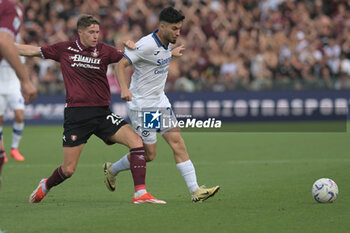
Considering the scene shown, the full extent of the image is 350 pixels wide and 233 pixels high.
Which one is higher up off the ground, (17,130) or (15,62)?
(15,62)

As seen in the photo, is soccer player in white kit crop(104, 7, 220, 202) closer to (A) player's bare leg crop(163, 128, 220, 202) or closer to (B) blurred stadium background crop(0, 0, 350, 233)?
(A) player's bare leg crop(163, 128, 220, 202)

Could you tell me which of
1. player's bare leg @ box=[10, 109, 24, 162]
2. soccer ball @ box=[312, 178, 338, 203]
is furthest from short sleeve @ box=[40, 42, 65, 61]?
player's bare leg @ box=[10, 109, 24, 162]

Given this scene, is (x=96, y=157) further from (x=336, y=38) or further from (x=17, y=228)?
(x=336, y=38)

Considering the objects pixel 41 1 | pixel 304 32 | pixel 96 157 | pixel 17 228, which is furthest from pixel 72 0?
pixel 17 228

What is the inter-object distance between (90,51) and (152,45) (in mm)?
742

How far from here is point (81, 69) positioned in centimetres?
852

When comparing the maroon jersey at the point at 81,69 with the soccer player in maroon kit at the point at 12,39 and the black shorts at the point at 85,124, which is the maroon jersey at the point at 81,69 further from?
the soccer player in maroon kit at the point at 12,39

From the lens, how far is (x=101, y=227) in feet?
22.3

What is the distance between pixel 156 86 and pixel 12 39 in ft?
10.3

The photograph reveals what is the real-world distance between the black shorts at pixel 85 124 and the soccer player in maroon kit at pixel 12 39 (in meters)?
2.38

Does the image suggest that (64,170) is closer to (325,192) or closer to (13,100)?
(325,192)

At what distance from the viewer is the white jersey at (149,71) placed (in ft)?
28.3

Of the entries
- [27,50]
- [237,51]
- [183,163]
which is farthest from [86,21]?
[237,51]

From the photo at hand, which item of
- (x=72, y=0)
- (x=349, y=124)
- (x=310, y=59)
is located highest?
(x=72, y=0)
